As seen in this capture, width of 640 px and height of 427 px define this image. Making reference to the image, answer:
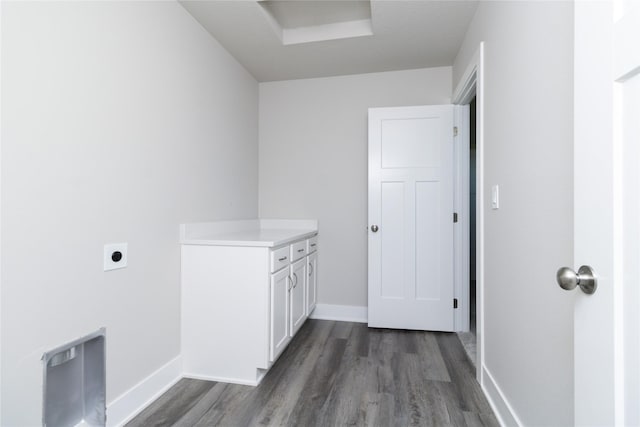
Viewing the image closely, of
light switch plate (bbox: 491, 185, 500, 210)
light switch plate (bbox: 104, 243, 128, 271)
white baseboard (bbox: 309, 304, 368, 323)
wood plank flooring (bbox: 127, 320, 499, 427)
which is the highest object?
light switch plate (bbox: 491, 185, 500, 210)

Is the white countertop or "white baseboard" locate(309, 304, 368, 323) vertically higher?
the white countertop

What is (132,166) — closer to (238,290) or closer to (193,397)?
(238,290)

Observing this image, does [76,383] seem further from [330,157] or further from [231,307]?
[330,157]

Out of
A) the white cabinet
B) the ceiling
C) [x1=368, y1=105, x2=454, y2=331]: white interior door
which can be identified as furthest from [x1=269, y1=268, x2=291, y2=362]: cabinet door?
the ceiling

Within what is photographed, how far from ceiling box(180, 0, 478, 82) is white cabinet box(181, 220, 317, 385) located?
1.47m

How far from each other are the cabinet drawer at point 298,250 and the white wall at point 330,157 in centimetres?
51

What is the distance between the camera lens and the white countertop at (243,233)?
1936mm

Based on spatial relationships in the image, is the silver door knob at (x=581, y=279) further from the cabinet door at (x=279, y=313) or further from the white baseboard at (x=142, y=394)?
the white baseboard at (x=142, y=394)

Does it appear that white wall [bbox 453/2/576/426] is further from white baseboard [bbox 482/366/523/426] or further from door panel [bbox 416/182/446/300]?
door panel [bbox 416/182/446/300]

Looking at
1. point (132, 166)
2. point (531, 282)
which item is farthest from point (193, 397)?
point (531, 282)

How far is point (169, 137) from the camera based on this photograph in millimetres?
1896

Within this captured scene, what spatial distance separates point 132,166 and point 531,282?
1957mm

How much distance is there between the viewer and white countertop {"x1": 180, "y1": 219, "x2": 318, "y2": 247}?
6.35 ft

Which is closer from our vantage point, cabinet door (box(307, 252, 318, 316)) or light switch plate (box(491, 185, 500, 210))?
light switch plate (box(491, 185, 500, 210))
